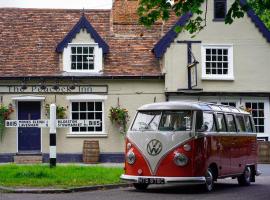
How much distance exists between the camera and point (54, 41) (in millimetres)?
31906

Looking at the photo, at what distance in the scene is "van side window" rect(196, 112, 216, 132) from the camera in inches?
649

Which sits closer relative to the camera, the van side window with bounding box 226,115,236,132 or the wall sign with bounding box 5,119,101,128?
the van side window with bounding box 226,115,236,132

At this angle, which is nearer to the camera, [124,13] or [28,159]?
[28,159]

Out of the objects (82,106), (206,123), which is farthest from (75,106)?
(206,123)

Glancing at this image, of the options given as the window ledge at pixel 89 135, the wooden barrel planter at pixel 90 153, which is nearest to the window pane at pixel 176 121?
the wooden barrel planter at pixel 90 153

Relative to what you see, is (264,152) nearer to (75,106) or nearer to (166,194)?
(75,106)

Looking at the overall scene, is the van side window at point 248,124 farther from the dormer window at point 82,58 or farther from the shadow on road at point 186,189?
the dormer window at point 82,58

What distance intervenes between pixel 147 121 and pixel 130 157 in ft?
3.51

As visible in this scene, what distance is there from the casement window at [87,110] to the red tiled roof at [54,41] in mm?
1360

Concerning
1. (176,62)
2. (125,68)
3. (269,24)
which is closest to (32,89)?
(125,68)

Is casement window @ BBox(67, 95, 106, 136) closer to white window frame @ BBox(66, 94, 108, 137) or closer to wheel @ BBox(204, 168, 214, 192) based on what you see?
white window frame @ BBox(66, 94, 108, 137)

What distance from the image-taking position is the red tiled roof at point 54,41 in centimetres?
3059

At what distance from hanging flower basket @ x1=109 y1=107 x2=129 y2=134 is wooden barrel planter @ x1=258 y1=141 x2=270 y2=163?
20.8 ft

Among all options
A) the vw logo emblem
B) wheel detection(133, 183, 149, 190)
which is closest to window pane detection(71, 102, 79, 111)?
wheel detection(133, 183, 149, 190)
